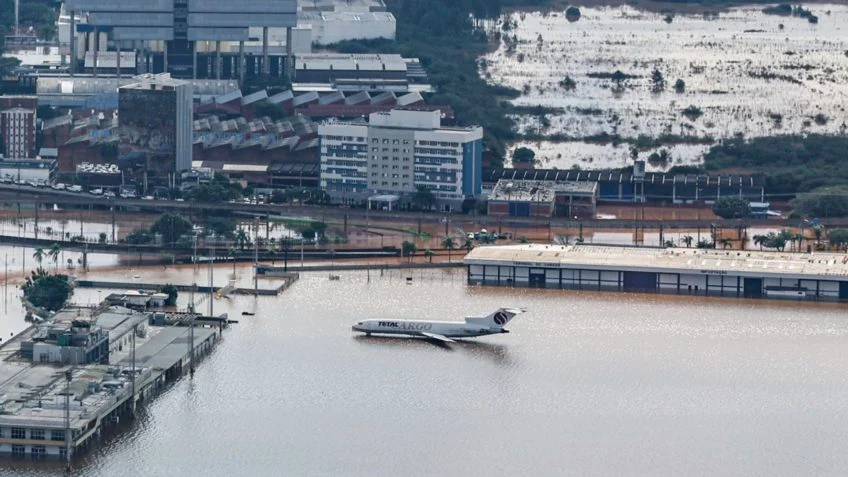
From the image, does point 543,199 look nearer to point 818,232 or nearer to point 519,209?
point 519,209

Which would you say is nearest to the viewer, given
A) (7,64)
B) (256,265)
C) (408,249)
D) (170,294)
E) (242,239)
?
(170,294)

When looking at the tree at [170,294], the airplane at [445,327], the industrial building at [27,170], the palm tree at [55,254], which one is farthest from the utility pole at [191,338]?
the industrial building at [27,170]

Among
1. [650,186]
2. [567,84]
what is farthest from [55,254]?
[567,84]

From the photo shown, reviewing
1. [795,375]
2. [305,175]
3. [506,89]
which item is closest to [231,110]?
[305,175]

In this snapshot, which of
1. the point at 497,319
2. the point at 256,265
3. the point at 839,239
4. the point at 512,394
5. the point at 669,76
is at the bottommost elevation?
the point at 512,394

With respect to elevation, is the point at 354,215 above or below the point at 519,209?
below
